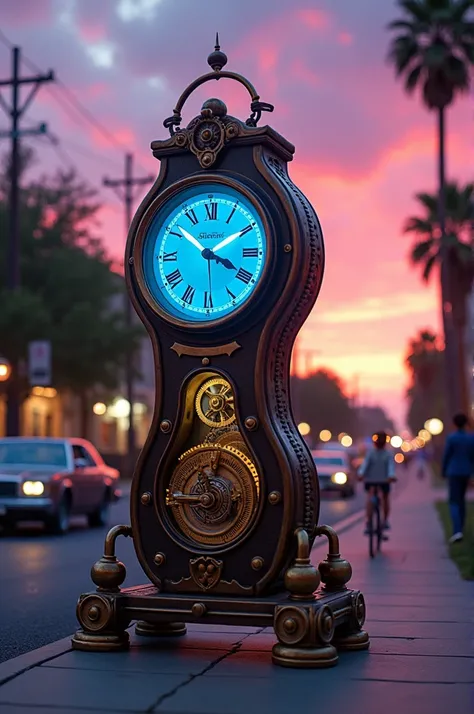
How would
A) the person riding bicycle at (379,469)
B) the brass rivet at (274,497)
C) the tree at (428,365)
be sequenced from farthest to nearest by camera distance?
1. the tree at (428,365)
2. the person riding bicycle at (379,469)
3. the brass rivet at (274,497)

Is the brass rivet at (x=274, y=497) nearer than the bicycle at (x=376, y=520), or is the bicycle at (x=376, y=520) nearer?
the brass rivet at (x=274, y=497)

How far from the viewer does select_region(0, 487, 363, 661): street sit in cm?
912

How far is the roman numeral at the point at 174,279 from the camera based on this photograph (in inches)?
303

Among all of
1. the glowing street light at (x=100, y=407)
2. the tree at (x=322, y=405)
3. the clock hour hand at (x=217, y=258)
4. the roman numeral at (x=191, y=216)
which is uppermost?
the tree at (x=322, y=405)

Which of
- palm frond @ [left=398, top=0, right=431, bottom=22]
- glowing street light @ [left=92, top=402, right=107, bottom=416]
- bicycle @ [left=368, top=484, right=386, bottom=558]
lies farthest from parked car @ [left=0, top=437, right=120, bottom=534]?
glowing street light @ [left=92, top=402, right=107, bottom=416]

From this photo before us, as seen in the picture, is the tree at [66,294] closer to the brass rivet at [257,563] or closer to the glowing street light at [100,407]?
the glowing street light at [100,407]

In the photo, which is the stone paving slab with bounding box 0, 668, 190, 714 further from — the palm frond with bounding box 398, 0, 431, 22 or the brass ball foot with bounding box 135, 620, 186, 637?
the palm frond with bounding box 398, 0, 431, 22

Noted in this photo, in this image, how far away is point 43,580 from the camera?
506 inches

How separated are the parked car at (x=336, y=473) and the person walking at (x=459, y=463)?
2058 cm

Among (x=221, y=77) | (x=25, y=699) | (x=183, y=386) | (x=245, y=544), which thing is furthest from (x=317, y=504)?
(x=221, y=77)

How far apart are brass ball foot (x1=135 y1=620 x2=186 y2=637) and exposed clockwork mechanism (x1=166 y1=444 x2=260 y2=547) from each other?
0.77 m

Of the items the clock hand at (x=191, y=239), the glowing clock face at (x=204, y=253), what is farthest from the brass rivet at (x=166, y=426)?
the clock hand at (x=191, y=239)

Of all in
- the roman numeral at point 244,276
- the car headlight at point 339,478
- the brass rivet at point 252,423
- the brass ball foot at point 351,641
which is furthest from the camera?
the car headlight at point 339,478

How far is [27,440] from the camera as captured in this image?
20.9 m
